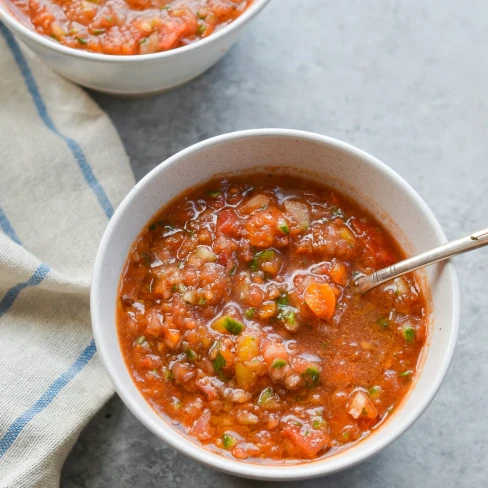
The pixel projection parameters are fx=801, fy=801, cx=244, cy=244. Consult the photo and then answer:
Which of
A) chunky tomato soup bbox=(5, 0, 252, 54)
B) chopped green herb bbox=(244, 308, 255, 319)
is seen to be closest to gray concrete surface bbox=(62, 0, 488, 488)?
chunky tomato soup bbox=(5, 0, 252, 54)

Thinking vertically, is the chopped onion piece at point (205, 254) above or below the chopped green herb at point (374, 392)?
above

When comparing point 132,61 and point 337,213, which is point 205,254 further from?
point 132,61

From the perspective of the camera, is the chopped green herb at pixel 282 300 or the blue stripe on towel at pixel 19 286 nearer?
the chopped green herb at pixel 282 300

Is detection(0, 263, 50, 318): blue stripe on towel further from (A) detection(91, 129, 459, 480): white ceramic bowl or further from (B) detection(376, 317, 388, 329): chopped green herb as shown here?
(B) detection(376, 317, 388, 329): chopped green herb

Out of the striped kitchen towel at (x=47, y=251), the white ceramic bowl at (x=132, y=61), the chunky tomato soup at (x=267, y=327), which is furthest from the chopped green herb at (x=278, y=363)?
the white ceramic bowl at (x=132, y=61)

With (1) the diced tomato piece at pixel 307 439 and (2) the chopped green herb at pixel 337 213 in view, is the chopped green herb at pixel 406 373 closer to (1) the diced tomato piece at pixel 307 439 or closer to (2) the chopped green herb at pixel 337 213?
(1) the diced tomato piece at pixel 307 439

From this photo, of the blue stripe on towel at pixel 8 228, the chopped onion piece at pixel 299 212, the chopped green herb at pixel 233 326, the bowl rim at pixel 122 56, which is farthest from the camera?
the blue stripe on towel at pixel 8 228
